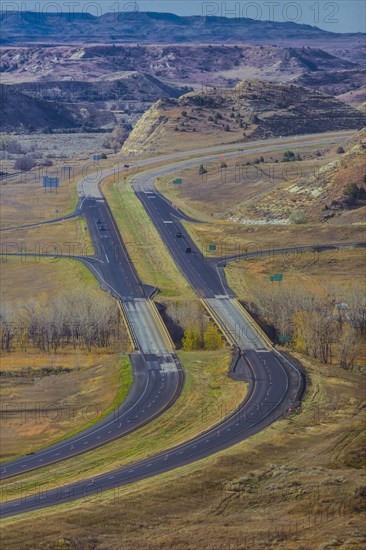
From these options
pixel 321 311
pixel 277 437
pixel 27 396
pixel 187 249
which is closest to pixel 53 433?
pixel 27 396

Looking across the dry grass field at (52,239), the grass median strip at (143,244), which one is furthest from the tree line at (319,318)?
the dry grass field at (52,239)

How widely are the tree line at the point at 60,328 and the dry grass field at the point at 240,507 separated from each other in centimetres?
2933

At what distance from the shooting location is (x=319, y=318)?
95.9m

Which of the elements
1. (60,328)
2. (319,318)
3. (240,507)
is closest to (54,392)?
(60,328)

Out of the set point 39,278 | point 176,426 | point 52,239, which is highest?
point 52,239

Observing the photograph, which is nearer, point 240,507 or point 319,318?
point 240,507

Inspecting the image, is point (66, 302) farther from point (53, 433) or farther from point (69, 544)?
point (69, 544)

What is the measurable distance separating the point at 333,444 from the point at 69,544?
21.6 m

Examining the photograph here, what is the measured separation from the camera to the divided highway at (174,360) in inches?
2566

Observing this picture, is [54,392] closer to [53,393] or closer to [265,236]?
[53,393]

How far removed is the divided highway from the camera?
65.2 metres

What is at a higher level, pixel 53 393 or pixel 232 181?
pixel 232 181

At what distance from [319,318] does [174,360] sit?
1516cm

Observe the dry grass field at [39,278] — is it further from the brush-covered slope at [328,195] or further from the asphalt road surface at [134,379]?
the brush-covered slope at [328,195]
